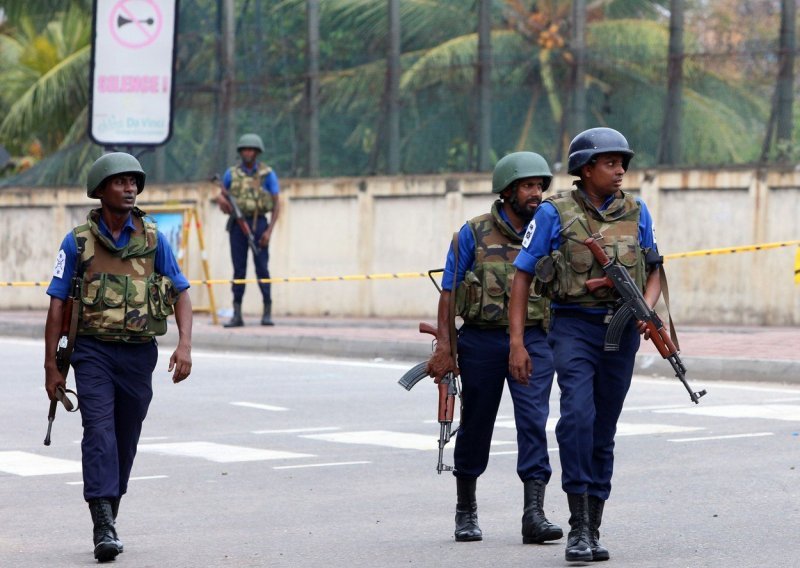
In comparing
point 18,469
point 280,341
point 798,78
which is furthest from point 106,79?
point 18,469

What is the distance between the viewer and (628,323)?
24.2 ft

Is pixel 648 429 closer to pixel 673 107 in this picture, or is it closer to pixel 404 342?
pixel 404 342

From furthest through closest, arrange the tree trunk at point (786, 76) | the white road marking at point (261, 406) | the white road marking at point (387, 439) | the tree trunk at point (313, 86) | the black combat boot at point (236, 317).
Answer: the tree trunk at point (313, 86), the black combat boot at point (236, 317), the tree trunk at point (786, 76), the white road marking at point (261, 406), the white road marking at point (387, 439)

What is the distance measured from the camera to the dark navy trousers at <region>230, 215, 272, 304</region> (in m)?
20.7

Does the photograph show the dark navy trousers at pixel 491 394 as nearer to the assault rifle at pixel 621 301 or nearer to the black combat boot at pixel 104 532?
the assault rifle at pixel 621 301

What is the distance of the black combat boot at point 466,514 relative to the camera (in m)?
7.95

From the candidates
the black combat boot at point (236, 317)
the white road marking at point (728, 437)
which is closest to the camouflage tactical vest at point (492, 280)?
the white road marking at point (728, 437)

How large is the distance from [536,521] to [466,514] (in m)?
0.37

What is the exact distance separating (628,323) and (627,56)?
14169 mm

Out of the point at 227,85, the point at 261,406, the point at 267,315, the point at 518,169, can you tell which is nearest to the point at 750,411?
the point at 261,406

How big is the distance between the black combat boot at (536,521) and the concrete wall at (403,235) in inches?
499

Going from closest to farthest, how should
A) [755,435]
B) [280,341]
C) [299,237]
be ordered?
[755,435], [280,341], [299,237]

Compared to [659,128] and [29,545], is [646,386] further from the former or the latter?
[29,545]

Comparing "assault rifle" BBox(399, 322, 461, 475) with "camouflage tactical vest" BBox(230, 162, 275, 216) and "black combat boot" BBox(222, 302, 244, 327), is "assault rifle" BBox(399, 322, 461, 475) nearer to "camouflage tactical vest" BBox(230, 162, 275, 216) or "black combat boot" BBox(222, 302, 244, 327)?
"camouflage tactical vest" BBox(230, 162, 275, 216)
